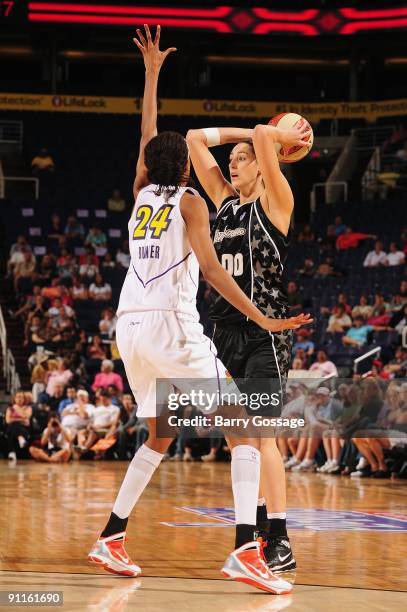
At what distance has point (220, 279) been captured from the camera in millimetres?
4824

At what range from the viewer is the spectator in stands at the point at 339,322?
58.5ft

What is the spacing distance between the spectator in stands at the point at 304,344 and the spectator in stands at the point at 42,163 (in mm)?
9937

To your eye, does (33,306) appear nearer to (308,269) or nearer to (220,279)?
(308,269)

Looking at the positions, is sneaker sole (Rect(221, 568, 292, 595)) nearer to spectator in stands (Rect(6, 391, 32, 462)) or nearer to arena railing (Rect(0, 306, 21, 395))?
spectator in stands (Rect(6, 391, 32, 462))

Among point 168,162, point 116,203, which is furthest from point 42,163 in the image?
point 168,162

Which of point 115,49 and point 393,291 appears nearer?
point 393,291

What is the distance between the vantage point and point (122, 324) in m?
5.03

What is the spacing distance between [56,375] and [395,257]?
6.73 m

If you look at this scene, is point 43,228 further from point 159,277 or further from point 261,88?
point 159,277

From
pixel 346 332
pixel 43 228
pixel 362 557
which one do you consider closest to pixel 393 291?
pixel 346 332

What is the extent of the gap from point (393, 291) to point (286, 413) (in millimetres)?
5045

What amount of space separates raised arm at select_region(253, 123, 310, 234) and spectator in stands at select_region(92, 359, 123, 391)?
11.5 metres

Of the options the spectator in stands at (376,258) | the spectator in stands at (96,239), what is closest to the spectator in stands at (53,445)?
the spectator in stands at (96,239)

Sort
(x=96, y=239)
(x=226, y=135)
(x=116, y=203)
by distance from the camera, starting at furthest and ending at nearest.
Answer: (x=116, y=203)
(x=96, y=239)
(x=226, y=135)
